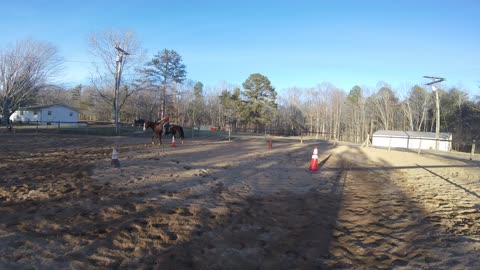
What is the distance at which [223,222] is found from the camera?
4836 millimetres

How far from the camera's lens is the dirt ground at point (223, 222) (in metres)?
3.54

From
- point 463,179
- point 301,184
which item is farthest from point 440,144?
point 301,184

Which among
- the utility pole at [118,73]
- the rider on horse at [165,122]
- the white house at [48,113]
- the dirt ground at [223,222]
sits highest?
the utility pole at [118,73]

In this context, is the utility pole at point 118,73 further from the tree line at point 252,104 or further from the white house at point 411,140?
the white house at point 411,140

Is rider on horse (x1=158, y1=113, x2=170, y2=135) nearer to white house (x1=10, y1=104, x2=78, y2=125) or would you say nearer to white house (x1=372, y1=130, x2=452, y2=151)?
white house (x1=372, y1=130, x2=452, y2=151)

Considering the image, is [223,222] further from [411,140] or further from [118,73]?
[411,140]

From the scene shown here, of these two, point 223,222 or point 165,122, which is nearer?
point 223,222

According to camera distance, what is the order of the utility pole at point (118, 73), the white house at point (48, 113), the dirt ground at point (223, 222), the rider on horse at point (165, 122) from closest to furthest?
the dirt ground at point (223, 222) < the rider on horse at point (165, 122) < the utility pole at point (118, 73) < the white house at point (48, 113)

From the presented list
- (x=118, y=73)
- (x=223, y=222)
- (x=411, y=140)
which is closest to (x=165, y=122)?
(x=223, y=222)

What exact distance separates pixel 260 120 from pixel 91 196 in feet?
192

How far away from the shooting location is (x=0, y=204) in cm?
518

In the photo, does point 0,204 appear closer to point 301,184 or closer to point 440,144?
point 301,184

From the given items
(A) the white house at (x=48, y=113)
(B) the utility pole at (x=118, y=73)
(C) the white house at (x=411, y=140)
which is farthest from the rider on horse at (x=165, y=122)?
(A) the white house at (x=48, y=113)

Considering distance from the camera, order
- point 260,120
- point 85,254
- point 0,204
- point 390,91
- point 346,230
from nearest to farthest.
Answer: point 85,254
point 346,230
point 0,204
point 260,120
point 390,91
